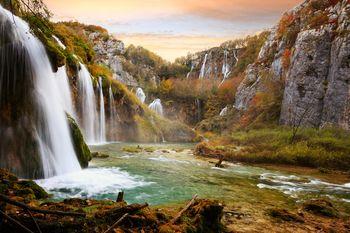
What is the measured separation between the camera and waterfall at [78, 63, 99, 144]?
105 feet

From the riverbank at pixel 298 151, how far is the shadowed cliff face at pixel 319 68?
3.57 metres

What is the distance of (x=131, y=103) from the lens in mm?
43000

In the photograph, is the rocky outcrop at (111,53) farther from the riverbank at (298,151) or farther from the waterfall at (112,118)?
the riverbank at (298,151)

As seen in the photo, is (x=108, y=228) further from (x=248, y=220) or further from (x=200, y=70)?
(x=200, y=70)

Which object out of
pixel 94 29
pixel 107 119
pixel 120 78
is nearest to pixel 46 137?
pixel 107 119

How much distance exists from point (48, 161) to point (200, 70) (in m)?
83.4

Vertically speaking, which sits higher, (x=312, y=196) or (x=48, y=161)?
(x=48, y=161)

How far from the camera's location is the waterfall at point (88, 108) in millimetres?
31938

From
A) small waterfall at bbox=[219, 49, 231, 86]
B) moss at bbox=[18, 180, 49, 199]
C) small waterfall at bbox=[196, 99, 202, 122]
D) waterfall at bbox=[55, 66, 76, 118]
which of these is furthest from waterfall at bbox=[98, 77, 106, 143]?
small waterfall at bbox=[219, 49, 231, 86]

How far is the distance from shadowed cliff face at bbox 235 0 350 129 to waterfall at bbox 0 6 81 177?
71.3 ft

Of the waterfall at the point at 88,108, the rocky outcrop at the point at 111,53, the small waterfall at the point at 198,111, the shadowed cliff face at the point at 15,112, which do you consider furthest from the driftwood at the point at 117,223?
the rocky outcrop at the point at 111,53

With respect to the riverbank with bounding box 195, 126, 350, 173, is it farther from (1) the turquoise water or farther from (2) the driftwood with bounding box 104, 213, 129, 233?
(2) the driftwood with bounding box 104, 213, 129, 233

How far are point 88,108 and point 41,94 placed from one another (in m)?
18.8

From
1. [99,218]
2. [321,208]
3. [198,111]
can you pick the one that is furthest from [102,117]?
[99,218]
